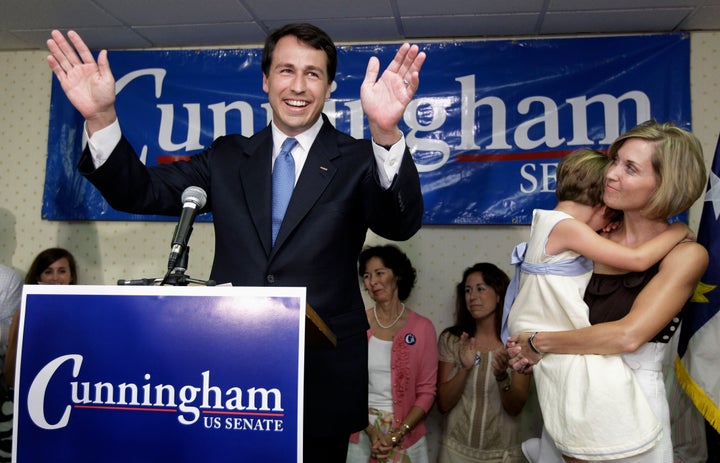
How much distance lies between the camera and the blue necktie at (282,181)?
1561 millimetres

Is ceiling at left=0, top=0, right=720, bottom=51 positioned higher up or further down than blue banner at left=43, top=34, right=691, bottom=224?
higher up

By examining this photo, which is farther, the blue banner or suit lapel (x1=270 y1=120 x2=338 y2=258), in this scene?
the blue banner

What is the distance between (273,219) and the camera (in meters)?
1.56

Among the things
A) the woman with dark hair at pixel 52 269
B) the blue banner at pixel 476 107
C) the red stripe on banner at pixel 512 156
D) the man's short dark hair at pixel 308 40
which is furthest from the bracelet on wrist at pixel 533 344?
the woman with dark hair at pixel 52 269

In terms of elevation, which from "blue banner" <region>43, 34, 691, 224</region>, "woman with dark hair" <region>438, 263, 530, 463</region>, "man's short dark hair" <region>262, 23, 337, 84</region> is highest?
"blue banner" <region>43, 34, 691, 224</region>

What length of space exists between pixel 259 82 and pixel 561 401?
114 inches

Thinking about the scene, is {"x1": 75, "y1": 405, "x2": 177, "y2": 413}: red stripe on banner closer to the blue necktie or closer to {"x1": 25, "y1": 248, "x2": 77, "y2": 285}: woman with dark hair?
the blue necktie

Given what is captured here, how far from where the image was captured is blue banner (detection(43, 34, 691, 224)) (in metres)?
3.69

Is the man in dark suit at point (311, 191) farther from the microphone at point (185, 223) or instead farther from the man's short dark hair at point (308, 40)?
the microphone at point (185, 223)

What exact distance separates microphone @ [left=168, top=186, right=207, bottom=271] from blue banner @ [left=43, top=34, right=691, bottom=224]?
2.56 metres

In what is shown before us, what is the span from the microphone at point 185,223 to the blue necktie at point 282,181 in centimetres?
23

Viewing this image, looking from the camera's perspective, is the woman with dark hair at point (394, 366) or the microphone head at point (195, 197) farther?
the woman with dark hair at point (394, 366)

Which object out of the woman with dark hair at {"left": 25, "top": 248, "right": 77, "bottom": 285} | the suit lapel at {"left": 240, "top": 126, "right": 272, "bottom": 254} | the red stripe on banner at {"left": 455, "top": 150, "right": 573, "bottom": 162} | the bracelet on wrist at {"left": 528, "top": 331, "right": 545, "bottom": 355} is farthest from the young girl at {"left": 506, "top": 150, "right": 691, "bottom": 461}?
the woman with dark hair at {"left": 25, "top": 248, "right": 77, "bottom": 285}

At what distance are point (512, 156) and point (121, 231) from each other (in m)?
2.52
